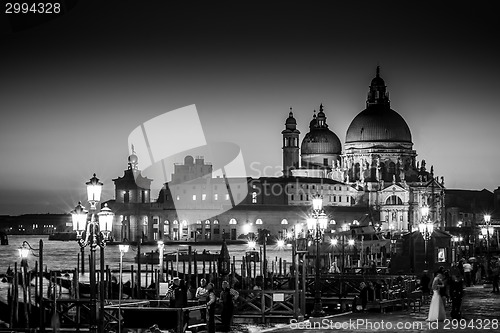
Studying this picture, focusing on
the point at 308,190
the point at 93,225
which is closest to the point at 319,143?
the point at 308,190

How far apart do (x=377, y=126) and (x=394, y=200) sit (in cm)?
871

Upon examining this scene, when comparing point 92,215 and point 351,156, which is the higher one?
point 351,156

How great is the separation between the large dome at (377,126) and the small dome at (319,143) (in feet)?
17.2

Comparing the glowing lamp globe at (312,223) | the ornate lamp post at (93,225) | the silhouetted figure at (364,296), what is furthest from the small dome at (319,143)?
the ornate lamp post at (93,225)

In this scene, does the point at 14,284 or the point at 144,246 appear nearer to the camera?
the point at 14,284

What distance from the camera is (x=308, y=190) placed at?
12256cm

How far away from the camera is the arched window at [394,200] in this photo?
12594cm

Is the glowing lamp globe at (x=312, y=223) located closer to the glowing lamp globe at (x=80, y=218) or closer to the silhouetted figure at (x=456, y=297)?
the silhouetted figure at (x=456, y=297)

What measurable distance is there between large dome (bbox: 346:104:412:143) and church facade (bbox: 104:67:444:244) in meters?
0.11

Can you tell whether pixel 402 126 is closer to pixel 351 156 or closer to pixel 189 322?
pixel 351 156

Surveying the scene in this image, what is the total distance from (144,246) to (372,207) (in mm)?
26427

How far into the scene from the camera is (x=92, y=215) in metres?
18.0

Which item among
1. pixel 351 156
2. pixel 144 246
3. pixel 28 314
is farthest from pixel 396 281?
pixel 351 156

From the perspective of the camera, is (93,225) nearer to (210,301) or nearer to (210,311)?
(210,301)
